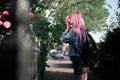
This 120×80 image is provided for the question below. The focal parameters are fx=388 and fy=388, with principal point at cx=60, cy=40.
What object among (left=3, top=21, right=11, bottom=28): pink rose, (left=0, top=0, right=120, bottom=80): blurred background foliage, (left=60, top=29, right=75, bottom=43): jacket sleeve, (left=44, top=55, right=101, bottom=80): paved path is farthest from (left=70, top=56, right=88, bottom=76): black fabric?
(left=44, top=55, right=101, bottom=80): paved path

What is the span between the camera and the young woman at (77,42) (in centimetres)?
642

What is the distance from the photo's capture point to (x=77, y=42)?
6.50 m

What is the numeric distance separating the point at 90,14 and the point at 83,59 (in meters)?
24.6

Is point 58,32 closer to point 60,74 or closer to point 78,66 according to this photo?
point 60,74

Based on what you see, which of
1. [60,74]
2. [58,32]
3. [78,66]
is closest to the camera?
[78,66]

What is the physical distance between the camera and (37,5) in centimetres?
905

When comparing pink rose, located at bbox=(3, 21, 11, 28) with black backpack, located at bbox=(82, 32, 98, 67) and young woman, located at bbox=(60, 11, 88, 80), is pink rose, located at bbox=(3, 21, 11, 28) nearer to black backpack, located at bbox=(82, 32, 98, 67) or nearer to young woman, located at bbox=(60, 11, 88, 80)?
young woman, located at bbox=(60, 11, 88, 80)

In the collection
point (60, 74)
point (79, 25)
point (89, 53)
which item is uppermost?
point (79, 25)

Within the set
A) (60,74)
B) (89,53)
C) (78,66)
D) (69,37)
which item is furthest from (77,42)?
(60,74)

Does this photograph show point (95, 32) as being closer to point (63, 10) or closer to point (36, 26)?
point (63, 10)

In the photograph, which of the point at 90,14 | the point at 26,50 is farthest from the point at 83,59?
the point at 90,14

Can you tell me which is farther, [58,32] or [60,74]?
[60,74]

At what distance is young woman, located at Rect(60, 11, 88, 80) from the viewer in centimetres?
642

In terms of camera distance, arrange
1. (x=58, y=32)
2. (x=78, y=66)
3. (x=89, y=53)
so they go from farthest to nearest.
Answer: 1. (x=58, y=32)
2. (x=89, y=53)
3. (x=78, y=66)
